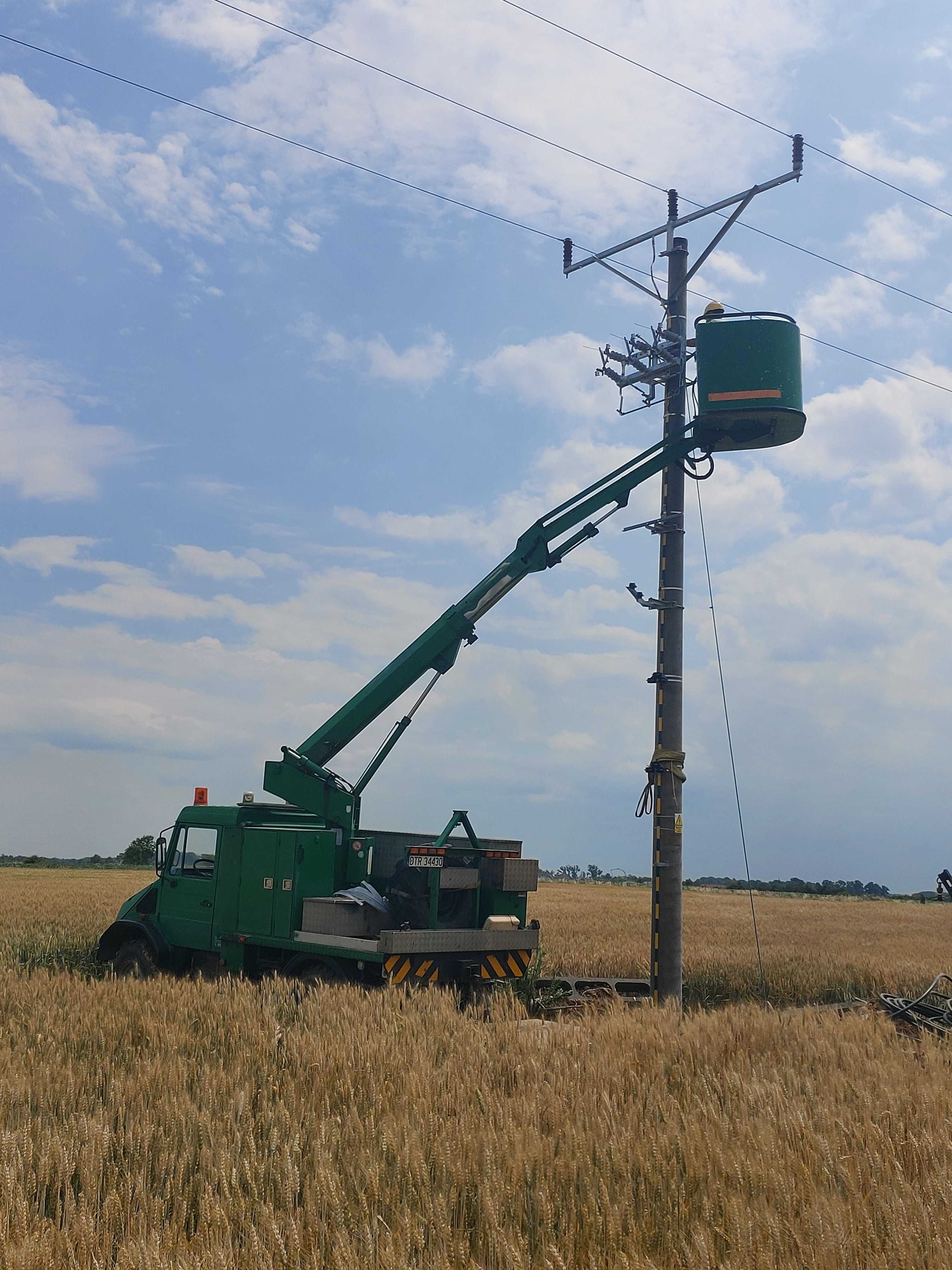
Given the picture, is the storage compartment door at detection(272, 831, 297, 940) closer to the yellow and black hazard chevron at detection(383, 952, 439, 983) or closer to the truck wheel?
the yellow and black hazard chevron at detection(383, 952, 439, 983)

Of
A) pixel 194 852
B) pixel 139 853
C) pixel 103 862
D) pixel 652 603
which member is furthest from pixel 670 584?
pixel 103 862

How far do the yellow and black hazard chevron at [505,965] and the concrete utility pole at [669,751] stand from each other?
170 cm

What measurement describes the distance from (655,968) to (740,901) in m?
39.2

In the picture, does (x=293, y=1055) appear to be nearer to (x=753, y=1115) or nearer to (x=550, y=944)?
(x=753, y=1115)

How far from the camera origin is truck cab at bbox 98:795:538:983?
12039 millimetres

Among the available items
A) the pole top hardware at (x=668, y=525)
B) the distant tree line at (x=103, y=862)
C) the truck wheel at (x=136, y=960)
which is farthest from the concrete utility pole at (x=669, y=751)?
the distant tree line at (x=103, y=862)

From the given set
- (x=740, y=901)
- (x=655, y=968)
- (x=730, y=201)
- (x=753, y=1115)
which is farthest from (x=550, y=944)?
(x=740, y=901)

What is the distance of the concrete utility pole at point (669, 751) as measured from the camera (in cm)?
1362

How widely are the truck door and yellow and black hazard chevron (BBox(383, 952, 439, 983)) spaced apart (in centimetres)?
312

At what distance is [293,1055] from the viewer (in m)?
7.41

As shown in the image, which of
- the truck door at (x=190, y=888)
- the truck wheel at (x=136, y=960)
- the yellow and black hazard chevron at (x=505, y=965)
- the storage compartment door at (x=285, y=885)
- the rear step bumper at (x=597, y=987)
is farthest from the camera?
the truck wheel at (x=136, y=960)

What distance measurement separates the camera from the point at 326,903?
1216 cm

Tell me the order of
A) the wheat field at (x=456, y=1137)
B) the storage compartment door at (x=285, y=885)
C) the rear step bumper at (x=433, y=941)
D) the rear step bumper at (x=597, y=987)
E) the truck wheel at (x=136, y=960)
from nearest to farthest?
1. the wheat field at (x=456, y=1137)
2. the rear step bumper at (x=433, y=941)
3. the storage compartment door at (x=285, y=885)
4. the rear step bumper at (x=597, y=987)
5. the truck wheel at (x=136, y=960)

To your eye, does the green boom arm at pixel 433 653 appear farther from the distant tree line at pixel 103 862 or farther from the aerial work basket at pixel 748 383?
the distant tree line at pixel 103 862
